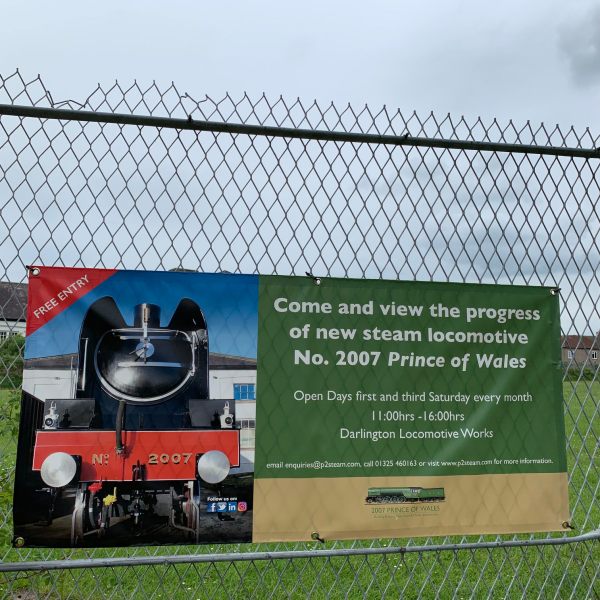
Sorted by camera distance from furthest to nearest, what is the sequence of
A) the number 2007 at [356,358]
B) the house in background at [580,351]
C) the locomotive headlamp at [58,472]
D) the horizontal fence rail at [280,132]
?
the house in background at [580,351]
the number 2007 at [356,358]
the horizontal fence rail at [280,132]
the locomotive headlamp at [58,472]

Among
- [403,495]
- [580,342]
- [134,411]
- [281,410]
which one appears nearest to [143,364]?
[134,411]

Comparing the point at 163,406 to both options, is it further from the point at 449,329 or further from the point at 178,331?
the point at 449,329

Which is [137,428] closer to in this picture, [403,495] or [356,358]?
[356,358]

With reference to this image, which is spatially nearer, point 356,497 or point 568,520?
point 356,497

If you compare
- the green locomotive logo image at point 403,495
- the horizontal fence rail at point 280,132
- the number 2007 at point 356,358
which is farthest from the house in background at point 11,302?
the green locomotive logo image at point 403,495

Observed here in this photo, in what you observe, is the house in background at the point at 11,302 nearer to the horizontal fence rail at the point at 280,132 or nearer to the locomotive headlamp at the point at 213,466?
the horizontal fence rail at the point at 280,132

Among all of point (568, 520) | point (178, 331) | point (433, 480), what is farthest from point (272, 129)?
point (568, 520)

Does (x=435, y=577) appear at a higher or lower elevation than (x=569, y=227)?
lower

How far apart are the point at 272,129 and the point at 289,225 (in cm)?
43

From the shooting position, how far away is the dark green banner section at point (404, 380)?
2.51 m

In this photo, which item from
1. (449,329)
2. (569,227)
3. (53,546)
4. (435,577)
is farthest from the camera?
(435,577)

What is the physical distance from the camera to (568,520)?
274 cm

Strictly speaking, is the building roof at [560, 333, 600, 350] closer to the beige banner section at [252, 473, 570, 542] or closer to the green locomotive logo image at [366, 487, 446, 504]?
the beige banner section at [252, 473, 570, 542]

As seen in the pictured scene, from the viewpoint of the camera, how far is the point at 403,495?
257cm
